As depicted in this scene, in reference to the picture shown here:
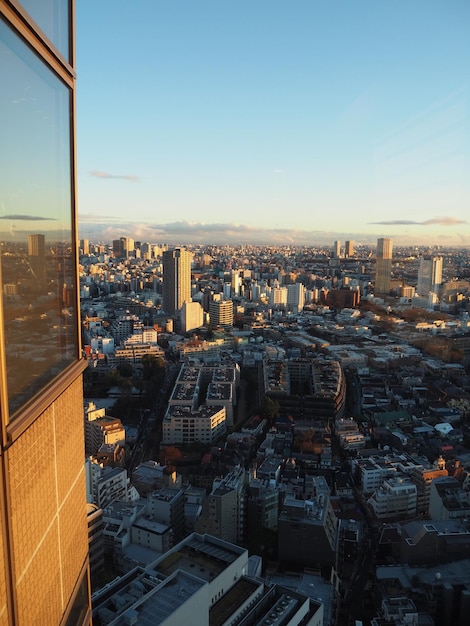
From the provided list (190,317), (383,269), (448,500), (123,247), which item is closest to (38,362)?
(448,500)

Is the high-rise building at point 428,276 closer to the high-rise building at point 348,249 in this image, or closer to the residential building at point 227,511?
the high-rise building at point 348,249

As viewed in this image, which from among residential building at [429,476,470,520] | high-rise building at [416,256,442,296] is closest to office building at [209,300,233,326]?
high-rise building at [416,256,442,296]

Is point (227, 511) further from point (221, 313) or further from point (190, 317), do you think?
point (221, 313)

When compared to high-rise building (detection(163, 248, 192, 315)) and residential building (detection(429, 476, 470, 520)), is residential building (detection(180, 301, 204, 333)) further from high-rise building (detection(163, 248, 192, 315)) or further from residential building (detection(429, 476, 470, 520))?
residential building (detection(429, 476, 470, 520))

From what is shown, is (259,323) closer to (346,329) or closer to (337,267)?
(346,329)

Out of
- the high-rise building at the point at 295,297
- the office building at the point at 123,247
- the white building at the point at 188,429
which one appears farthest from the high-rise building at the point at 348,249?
the white building at the point at 188,429

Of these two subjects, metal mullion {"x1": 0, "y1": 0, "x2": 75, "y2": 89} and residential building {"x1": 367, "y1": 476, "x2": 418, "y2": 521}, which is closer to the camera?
metal mullion {"x1": 0, "y1": 0, "x2": 75, "y2": 89}
